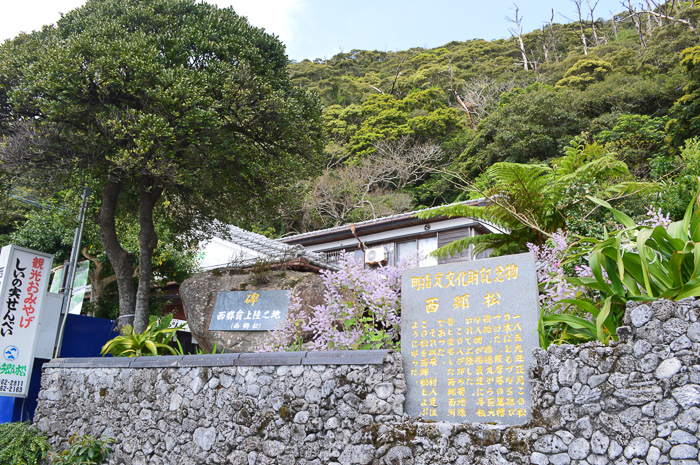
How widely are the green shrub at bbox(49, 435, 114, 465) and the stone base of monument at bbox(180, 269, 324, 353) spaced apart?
8.51ft

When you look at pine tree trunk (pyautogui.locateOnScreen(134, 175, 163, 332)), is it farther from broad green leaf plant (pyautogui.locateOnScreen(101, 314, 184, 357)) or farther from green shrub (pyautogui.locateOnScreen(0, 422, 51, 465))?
green shrub (pyautogui.locateOnScreen(0, 422, 51, 465))

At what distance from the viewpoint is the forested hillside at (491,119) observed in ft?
66.3

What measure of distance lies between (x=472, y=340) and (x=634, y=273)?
1.64 meters

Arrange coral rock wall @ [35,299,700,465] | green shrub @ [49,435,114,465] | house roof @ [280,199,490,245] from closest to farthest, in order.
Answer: coral rock wall @ [35,299,700,465] → green shrub @ [49,435,114,465] → house roof @ [280,199,490,245]

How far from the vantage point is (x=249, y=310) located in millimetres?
10094

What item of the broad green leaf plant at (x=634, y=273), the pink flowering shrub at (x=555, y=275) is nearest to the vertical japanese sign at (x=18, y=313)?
the pink flowering shrub at (x=555, y=275)

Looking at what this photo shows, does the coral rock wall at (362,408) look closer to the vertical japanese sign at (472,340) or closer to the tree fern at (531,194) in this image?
the vertical japanese sign at (472,340)

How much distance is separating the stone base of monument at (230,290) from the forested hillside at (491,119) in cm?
210

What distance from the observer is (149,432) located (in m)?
7.42

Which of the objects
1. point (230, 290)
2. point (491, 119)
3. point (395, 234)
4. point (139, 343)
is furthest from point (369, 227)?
point (491, 119)

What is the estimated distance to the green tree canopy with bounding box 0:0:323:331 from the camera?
8672 mm

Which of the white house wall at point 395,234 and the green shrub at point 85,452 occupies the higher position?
the white house wall at point 395,234

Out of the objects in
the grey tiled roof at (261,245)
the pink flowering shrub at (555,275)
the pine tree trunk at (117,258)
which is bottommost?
the pink flowering shrub at (555,275)

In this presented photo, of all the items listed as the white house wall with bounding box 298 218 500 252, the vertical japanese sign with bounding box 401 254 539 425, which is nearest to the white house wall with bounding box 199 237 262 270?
the white house wall with bounding box 298 218 500 252
